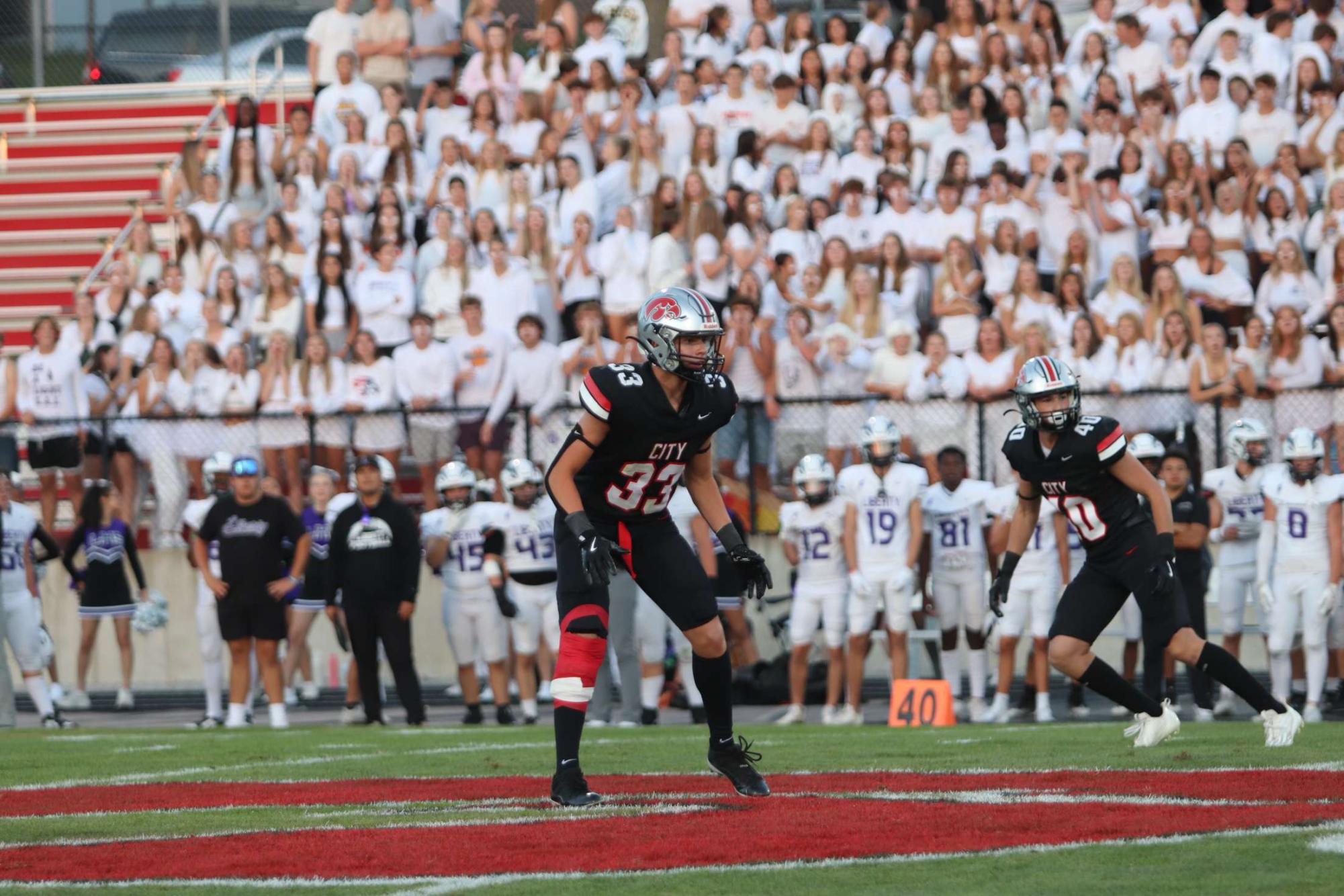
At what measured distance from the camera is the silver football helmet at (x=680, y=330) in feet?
23.3

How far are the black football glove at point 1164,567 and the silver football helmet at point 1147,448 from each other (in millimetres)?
4385

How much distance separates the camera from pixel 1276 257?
15008 mm

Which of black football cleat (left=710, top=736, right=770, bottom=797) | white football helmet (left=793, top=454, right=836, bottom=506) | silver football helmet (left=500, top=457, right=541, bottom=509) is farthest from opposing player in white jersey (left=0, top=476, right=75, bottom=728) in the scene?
black football cleat (left=710, top=736, right=770, bottom=797)

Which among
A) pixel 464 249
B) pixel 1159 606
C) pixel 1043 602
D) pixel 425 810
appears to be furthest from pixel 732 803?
pixel 464 249

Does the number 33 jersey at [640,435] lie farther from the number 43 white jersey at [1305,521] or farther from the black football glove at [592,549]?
the number 43 white jersey at [1305,521]

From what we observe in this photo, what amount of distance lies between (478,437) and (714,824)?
374 inches

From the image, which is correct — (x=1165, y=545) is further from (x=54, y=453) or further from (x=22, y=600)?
(x=54, y=453)

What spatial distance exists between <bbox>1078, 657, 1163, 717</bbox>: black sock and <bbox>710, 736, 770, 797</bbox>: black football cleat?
216 centimetres

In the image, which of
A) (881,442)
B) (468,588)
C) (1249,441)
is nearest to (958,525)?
(881,442)

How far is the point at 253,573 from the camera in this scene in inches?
522

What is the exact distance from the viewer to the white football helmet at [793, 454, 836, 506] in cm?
1390

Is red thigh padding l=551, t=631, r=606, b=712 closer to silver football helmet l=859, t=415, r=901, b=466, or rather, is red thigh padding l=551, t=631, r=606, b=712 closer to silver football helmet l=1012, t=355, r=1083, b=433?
silver football helmet l=1012, t=355, r=1083, b=433

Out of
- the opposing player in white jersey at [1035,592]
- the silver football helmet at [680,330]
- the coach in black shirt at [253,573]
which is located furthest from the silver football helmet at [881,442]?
the silver football helmet at [680,330]

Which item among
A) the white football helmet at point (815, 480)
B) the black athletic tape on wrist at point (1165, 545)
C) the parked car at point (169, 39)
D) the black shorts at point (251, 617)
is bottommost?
the black shorts at point (251, 617)
